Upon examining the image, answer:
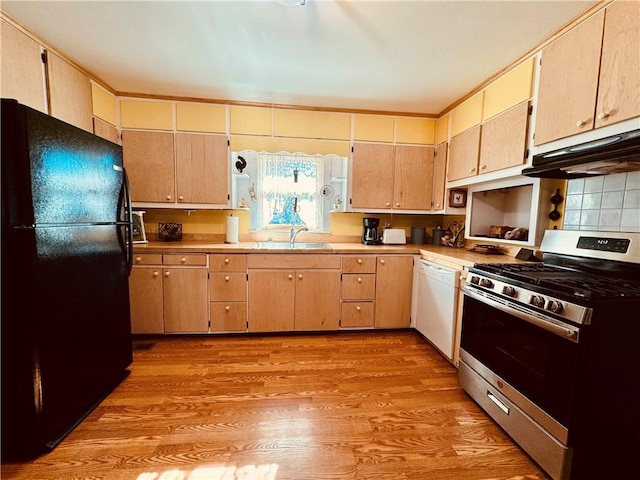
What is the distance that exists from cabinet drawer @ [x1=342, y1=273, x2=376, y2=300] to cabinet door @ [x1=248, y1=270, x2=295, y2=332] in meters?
0.54

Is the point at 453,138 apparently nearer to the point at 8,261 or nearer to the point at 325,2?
the point at 325,2

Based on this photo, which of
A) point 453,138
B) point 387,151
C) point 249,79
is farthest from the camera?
point 387,151

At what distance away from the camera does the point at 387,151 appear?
3092 mm

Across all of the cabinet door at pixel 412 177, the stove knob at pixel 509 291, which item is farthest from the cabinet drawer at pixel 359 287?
the stove knob at pixel 509 291

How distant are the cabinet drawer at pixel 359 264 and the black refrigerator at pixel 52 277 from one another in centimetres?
193

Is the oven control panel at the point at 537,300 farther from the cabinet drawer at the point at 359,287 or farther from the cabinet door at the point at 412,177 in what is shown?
the cabinet door at the point at 412,177

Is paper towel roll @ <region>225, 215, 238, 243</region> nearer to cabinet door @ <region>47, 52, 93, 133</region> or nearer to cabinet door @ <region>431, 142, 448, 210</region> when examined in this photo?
cabinet door @ <region>47, 52, 93, 133</region>

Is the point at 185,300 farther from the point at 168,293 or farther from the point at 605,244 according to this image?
the point at 605,244

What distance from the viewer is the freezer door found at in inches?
49.3

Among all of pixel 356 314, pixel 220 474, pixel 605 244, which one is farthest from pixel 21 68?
pixel 605 244

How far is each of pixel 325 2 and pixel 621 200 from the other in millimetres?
2024

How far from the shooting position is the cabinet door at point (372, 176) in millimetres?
3064

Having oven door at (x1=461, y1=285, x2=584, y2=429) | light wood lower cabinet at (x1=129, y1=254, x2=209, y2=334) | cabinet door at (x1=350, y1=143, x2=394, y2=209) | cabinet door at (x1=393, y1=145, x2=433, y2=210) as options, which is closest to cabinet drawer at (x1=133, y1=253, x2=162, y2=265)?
light wood lower cabinet at (x1=129, y1=254, x2=209, y2=334)

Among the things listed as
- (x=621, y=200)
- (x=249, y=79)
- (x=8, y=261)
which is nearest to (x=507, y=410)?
(x=621, y=200)
